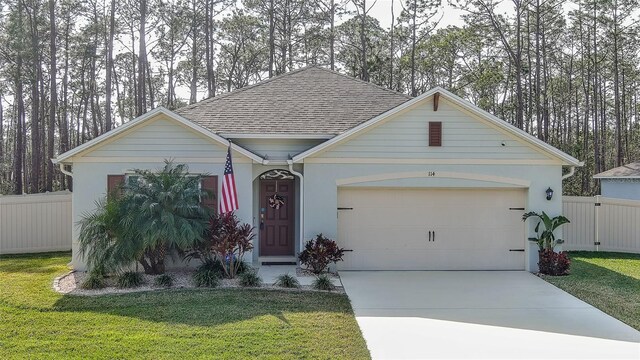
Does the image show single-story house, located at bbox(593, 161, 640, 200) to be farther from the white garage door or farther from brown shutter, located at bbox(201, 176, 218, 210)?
brown shutter, located at bbox(201, 176, 218, 210)

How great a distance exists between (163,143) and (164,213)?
2.20 meters

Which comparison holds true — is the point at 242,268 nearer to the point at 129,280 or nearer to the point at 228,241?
the point at 228,241

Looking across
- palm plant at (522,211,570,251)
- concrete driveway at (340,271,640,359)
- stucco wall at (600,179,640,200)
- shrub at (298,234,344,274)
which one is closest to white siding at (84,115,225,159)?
shrub at (298,234,344,274)

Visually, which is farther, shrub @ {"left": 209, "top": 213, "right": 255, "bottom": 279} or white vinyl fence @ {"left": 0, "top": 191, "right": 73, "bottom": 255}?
white vinyl fence @ {"left": 0, "top": 191, "right": 73, "bottom": 255}

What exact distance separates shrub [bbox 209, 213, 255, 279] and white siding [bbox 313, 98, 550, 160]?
2816 mm

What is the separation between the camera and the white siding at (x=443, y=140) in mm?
10438

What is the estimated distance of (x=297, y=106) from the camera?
1259 centimetres

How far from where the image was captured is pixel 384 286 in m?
9.09

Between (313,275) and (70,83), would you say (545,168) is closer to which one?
(313,275)

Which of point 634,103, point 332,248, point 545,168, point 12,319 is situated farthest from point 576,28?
point 12,319

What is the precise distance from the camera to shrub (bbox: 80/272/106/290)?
846cm

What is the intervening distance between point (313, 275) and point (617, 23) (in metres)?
24.3

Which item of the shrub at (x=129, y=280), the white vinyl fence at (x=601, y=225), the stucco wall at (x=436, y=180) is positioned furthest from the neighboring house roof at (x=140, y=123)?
the white vinyl fence at (x=601, y=225)

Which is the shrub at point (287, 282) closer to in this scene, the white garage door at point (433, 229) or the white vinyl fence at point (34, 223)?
the white garage door at point (433, 229)
